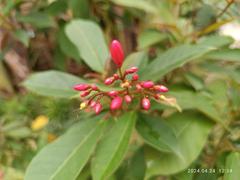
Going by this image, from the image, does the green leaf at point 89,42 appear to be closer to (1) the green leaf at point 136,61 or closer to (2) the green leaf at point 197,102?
(1) the green leaf at point 136,61

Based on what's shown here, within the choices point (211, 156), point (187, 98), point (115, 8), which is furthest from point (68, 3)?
point (211, 156)

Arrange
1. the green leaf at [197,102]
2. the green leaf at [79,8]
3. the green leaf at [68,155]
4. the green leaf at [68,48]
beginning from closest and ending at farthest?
the green leaf at [68,155]
the green leaf at [197,102]
the green leaf at [79,8]
the green leaf at [68,48]

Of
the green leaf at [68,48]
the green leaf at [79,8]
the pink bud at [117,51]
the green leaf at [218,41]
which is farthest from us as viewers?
the green leaf at [68,48]

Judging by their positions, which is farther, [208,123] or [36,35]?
[36,35]

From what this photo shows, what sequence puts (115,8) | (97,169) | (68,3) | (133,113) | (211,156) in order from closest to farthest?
(97,169), (133,113), (211,156), (68,3), (115,8)

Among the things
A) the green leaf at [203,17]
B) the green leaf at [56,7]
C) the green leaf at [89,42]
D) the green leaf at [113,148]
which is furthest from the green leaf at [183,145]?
the green leaf at [56,7]

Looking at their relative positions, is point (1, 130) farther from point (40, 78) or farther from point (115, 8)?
point (115, 8)
